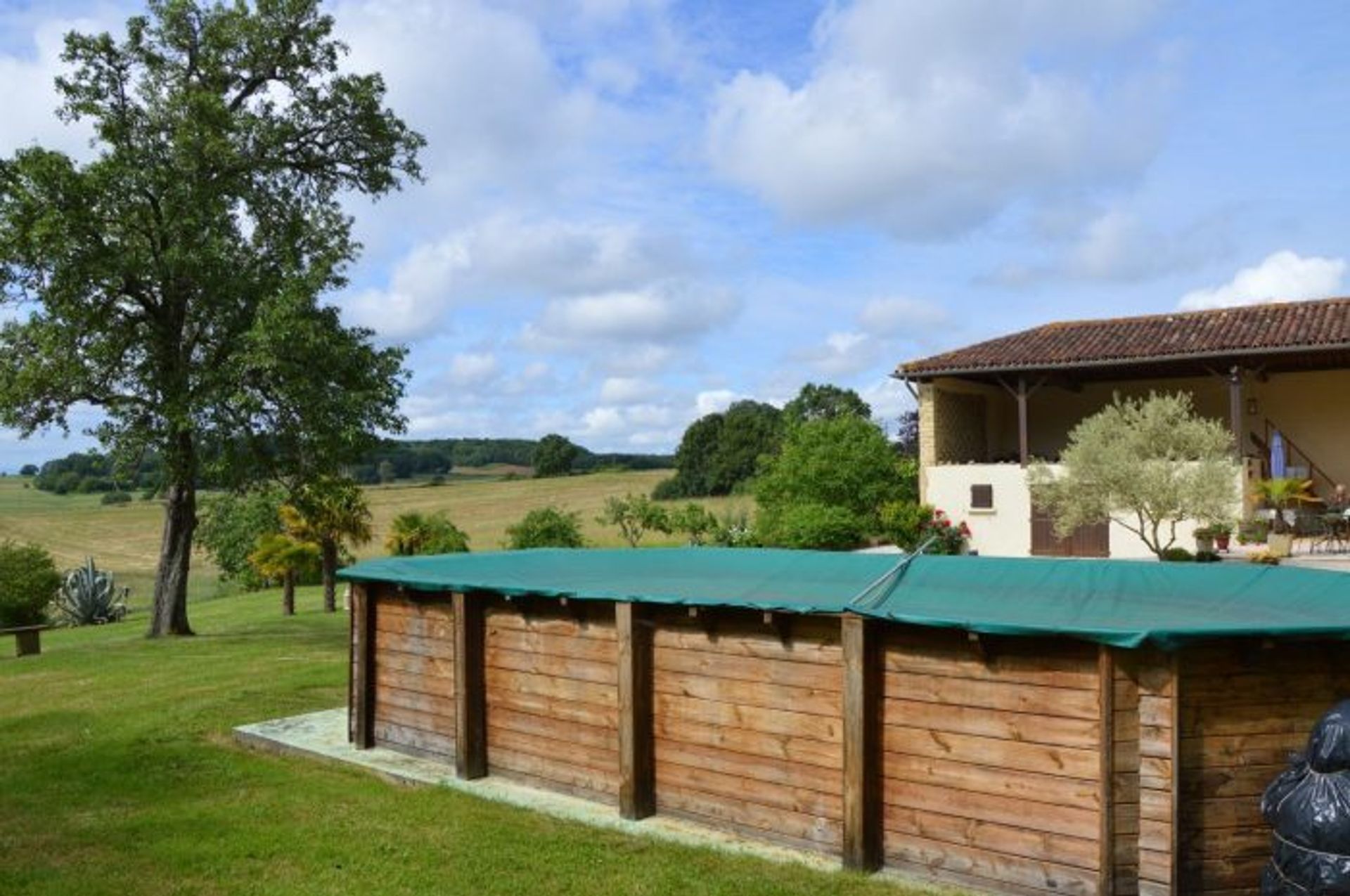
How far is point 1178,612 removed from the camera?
22.1ft

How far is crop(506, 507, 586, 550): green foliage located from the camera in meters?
27.0

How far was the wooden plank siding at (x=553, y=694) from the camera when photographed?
310 inches

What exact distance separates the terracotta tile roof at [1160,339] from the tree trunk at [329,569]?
15.0 metres

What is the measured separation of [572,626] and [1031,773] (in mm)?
3526

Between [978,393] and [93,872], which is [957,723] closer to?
[93,872]

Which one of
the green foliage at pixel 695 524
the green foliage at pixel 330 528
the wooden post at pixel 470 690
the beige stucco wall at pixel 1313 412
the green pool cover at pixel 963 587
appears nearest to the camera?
the green pool cover at pixel 963 587

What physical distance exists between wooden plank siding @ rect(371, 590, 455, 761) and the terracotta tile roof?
1889 centimetres

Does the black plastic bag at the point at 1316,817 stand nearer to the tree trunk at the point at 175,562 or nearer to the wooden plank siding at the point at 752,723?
the wooden plank siding at the point at 752,723

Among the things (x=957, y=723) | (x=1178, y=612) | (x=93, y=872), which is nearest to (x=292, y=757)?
(x=93, y=872)

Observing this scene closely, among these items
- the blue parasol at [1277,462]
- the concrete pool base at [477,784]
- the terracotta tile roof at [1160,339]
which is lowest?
the concrete pool base at [477,784]

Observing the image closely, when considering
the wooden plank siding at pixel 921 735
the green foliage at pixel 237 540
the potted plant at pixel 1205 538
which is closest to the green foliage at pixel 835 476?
the potted plant at pixel 1205 538

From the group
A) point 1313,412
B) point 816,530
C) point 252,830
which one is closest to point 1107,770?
point 252,830

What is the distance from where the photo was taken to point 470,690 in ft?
28.5

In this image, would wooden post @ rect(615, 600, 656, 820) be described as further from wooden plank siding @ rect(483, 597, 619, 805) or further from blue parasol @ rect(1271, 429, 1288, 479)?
blue parasol @ rect(1271, 429, 1288, 479)
